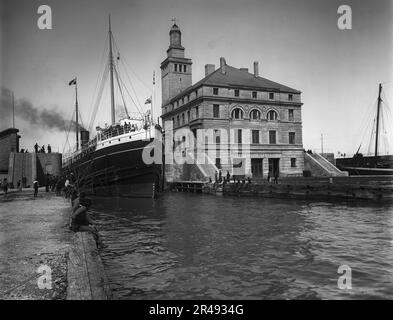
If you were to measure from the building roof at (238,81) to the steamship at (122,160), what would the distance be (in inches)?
810

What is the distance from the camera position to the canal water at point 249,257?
7.31 meters

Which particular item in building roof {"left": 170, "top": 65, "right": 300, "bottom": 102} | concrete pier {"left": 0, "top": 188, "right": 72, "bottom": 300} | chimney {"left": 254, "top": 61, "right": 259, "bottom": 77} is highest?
chimney {"left": 254, "top": 61, "right": 259, "bottom": 77}

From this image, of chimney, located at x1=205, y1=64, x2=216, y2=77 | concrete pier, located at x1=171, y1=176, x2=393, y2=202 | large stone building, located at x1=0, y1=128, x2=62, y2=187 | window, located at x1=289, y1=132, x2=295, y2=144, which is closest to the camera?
concrete pier, located at x1=171, y1=176, x2=393, y2=202

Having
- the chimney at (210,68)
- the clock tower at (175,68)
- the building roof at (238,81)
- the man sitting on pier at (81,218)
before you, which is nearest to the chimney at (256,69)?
the building roof at (238,81)

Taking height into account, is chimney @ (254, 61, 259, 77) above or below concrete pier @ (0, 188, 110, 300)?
above

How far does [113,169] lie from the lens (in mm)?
30719

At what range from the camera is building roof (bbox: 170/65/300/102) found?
A: 172 feet

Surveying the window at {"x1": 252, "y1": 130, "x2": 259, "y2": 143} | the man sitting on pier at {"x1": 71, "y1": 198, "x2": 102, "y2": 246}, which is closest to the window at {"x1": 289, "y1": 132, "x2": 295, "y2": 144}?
the window at {"x1": 252, "y1": 130, "x2": 259, "y2": 143}

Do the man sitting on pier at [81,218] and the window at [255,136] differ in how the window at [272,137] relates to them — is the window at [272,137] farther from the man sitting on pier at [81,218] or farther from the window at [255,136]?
the man sitting on pier at [81,218]

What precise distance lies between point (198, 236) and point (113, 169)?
18.9 meters

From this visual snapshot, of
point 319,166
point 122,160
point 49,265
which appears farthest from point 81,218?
point 319,166

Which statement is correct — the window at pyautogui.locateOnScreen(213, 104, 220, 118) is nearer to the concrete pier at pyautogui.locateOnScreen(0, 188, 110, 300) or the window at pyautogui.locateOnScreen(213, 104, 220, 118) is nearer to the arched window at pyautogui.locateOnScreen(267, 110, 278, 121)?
the arched window at pyautogui.locateOnScreen(267, 110, 278, 121)

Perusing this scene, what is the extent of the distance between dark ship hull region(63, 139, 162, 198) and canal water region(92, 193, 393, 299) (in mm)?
12856

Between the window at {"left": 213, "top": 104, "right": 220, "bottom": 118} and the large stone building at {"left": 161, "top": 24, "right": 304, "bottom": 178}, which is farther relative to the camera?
the window at {"left": 213, "top": 104, "right": 220, "bottom": 118}
